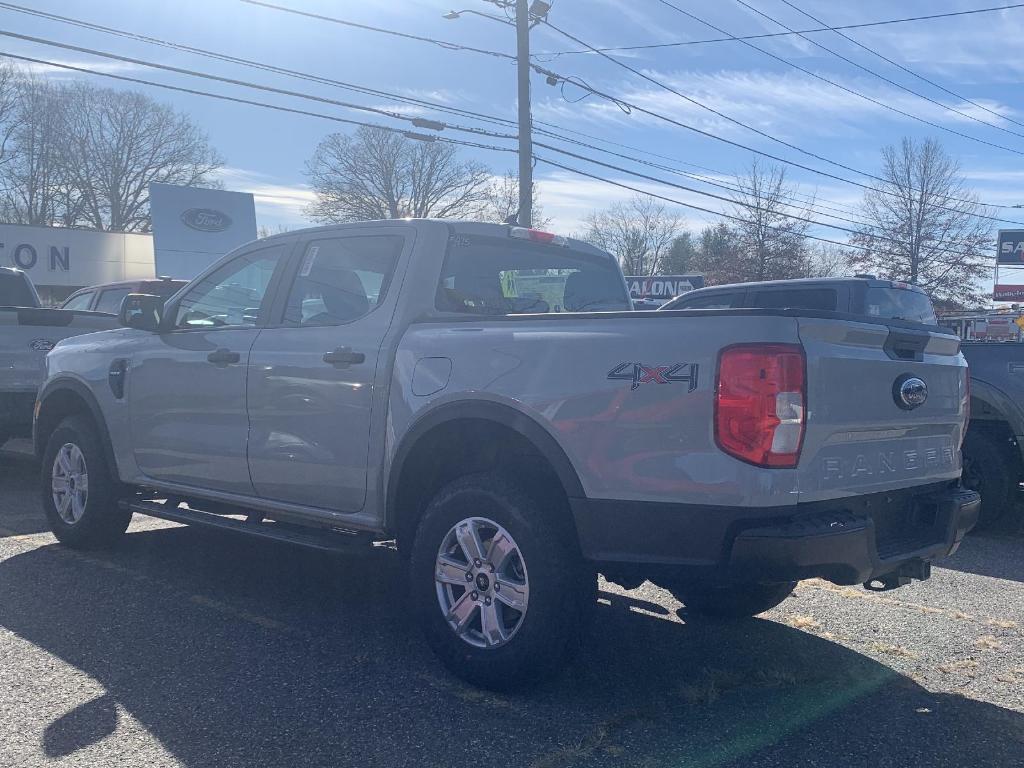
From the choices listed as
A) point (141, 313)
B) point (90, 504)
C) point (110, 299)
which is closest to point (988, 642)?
point (141, 313)

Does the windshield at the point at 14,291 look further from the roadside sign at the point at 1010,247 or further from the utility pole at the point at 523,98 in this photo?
the roadside sign at the point at 1010,247

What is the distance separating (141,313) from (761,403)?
3885 millimetres

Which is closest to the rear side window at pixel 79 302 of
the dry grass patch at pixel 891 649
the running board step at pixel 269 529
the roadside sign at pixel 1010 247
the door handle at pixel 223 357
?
the running board step at pixel 269 529

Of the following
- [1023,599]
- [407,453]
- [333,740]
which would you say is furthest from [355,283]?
[1023,599]

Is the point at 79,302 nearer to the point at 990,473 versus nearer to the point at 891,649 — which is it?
the point at 990,473

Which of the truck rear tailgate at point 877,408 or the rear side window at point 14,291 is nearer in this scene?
the truck rear tailgate at point 877,408

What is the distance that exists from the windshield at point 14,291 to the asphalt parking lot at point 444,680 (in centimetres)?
545

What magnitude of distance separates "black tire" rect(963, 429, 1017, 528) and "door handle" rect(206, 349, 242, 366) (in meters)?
5.41

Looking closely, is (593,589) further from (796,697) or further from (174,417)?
(174,417)

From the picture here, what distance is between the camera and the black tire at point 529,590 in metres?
3.67

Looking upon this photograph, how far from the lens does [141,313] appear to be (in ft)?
18.7

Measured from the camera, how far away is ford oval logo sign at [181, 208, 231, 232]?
120 feet

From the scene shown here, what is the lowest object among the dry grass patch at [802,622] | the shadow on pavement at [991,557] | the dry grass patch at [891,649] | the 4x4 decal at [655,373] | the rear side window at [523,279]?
the shadow on pavement at [991,557]

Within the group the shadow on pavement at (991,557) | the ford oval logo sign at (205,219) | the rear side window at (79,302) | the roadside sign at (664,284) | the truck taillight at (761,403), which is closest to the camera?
the truck taillight at (761,403)
